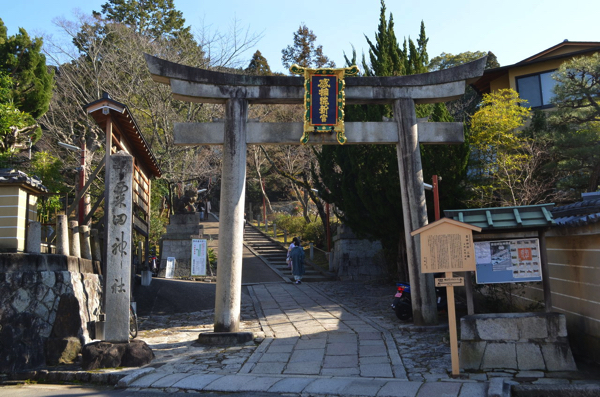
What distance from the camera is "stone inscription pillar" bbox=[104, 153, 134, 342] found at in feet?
27.2

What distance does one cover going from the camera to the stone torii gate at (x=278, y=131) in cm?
973

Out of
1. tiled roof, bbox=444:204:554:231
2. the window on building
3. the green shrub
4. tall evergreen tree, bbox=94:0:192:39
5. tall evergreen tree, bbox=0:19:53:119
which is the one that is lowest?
tiled roof, bbox=444:204:554:231

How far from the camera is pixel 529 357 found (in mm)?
6992

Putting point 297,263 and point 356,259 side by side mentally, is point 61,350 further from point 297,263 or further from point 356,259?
point 356,259

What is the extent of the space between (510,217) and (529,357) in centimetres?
203

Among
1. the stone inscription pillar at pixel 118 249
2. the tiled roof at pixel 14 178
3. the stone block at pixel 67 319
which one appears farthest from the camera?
the tiled roof at pixel 14 178

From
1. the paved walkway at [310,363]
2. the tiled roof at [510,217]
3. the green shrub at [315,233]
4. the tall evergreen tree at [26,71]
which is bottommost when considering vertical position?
the paved walkway at [310,363]

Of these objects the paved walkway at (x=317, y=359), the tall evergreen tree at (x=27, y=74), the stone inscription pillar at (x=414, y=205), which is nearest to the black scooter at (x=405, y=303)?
the paved walkway at (x=317, y=359)

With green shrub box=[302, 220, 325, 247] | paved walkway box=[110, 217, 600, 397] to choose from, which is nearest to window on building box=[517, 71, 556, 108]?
green shrub box=[302, 220, 325, 247]

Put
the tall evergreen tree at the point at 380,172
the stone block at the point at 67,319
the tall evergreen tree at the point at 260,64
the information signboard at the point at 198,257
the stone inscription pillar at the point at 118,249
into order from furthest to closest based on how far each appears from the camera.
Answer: the tall evergreen tree at the point at 260,64, the information signboard at the point at 198,257, the tall evergreen tree at the point at 380,172, the stone block at the point at 67,319, the stone inscription pillar at the point at 118,249

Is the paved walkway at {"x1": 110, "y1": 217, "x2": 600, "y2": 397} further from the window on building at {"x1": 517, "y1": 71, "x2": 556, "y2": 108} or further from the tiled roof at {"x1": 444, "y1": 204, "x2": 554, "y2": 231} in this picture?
the window on building at {"x1": 517, "y1": 71, "x2": 556, "y2": 108}

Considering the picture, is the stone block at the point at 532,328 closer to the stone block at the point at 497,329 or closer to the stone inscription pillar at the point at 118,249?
the stone block at the point at 497,329

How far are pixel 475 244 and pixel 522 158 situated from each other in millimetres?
8555

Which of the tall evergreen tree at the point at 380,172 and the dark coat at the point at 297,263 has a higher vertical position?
the tall evergreen tree at the point at 380,172
